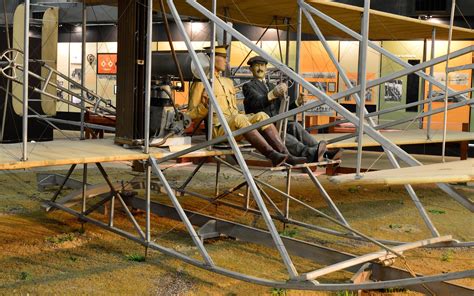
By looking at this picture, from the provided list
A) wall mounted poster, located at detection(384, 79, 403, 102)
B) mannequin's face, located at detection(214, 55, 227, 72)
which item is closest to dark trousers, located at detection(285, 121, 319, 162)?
mannequin's face, located at detection(214, 55, 227, 72)

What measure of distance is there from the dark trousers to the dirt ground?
109 centimetres

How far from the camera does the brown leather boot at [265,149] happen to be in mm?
5949

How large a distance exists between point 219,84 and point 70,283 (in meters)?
2.81

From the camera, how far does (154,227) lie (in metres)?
7.48

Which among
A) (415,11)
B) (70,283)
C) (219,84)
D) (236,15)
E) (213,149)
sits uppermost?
(415,11)

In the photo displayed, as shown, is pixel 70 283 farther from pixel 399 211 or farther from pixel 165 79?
pixel 399 211

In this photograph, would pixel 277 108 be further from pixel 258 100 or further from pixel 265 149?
pixel 265 149

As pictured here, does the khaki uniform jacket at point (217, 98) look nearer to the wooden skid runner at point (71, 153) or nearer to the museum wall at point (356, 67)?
the wooden skid runner at point (71, 153)

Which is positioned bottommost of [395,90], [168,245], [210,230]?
[168,245]

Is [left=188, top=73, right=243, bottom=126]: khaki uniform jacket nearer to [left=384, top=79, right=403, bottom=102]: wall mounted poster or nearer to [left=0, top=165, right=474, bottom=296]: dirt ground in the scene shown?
[left=0, top=165, right=474, bottom=296]: dirt ground

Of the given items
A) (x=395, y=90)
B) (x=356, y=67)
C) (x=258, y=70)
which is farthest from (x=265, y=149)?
(x=395, y=90)

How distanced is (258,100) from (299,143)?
0.75 meters

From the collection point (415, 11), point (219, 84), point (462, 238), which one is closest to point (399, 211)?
point (462, 238)

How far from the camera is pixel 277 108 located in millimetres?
7145
